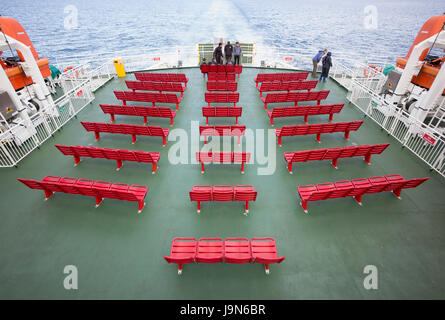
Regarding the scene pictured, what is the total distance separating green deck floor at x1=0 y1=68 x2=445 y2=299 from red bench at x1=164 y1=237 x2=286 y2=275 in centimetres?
49

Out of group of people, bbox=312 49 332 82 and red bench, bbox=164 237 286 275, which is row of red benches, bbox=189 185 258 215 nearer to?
red bench, bbox=164 237 286 275

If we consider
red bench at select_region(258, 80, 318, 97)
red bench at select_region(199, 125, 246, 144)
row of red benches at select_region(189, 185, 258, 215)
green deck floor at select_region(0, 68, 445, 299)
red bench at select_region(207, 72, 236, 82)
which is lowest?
green deck floor at select_region(0, 68, 445, 299)

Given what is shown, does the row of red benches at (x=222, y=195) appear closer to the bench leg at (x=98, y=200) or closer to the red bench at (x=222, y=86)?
the bench leg at (x=98, y=200)

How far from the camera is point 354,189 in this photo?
6227 mm

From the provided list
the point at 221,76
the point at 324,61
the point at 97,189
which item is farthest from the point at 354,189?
the point at 221,76

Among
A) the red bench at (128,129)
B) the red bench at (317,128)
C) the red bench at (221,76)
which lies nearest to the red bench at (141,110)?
the red bench at (128,129)

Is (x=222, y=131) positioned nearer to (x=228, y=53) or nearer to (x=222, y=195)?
(x=222, y=195)

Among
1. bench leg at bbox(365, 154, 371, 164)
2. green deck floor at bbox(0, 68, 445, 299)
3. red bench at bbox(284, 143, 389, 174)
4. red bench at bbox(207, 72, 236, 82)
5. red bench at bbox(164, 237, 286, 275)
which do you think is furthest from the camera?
red bench at bbox(207, 72, 236, 82)

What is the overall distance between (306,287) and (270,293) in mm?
822

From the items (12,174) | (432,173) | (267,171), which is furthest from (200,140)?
(432,173)

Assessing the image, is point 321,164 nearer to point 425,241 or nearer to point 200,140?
point 425,241

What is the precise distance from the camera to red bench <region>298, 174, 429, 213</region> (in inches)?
243

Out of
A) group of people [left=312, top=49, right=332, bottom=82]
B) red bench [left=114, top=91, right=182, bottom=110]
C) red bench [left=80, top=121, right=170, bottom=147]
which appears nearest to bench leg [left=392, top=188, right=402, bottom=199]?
red bench [left=80, top=121, right=170, bottom=147]

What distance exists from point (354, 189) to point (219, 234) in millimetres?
3909
